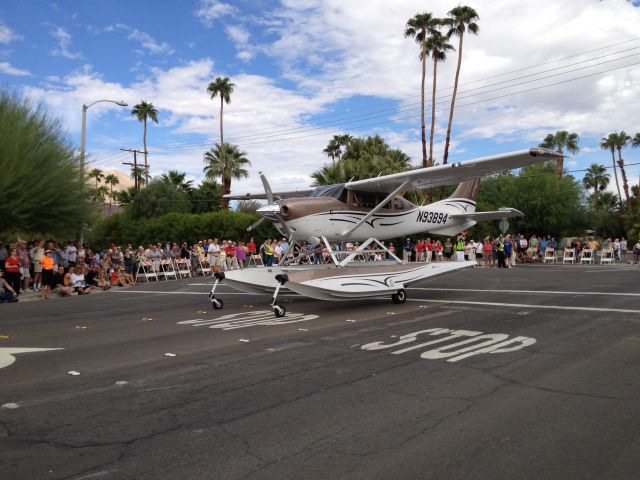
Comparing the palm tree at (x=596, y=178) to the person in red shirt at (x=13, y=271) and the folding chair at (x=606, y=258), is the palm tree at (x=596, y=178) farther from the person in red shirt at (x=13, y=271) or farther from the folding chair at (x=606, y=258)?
the person in red shirt at (x=13, y=271)

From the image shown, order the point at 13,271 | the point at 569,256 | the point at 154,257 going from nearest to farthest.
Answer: the point at 13,271
the point at 154,257
the point at 569,256

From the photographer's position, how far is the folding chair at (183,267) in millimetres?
24078

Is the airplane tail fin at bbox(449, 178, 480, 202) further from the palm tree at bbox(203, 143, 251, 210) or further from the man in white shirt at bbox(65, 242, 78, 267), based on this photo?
the palm tree at bbox(203, 143, 251, 210)

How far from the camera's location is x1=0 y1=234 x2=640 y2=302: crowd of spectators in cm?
1635

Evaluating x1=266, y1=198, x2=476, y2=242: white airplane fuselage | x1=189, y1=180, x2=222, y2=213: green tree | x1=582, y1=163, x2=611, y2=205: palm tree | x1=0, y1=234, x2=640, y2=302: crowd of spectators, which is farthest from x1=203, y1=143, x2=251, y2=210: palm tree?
x1=582, y1=163, x2=611, y2=205: palm tree

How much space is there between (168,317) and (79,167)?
14605 millimetres

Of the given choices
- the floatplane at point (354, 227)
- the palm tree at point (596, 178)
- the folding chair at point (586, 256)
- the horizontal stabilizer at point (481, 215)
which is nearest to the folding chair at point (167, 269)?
the floatplane at point (354, 227)

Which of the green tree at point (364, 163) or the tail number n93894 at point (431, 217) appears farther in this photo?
the green tree at point (364, 163)

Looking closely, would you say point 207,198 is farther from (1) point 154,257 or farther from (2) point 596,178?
(2) point 596,178

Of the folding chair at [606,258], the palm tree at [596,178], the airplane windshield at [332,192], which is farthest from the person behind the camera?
the palm tree at [596,178]

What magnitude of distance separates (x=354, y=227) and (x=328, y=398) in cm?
810

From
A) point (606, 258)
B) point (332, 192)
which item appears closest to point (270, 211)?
point (332, 192)

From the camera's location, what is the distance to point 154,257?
23.5 meters

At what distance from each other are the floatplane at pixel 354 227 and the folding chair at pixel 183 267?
10.6m
